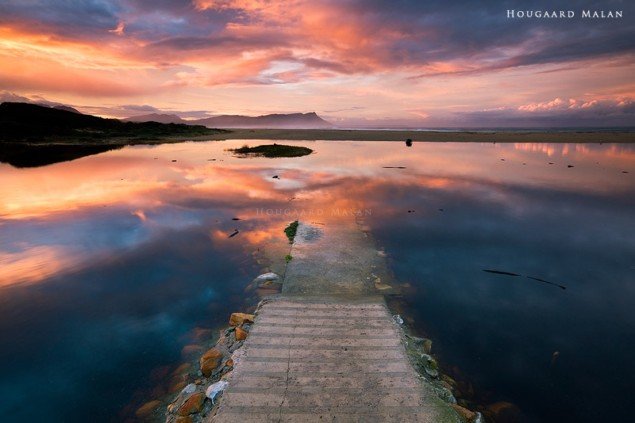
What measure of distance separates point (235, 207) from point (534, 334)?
16.1 metres

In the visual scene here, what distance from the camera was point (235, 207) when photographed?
65.3 ft

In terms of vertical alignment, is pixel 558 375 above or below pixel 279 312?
below

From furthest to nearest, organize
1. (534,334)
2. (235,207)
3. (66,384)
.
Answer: (235,207)
(534,334)
(66,384)

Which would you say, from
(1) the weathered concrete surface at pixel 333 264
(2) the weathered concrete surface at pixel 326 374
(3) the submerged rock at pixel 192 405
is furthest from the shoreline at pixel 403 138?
(3) the submerged rock at pixel 192 405

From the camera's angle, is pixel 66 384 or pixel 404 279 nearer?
pixel 66 384

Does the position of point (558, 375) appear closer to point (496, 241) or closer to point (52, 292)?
point (496, 241)

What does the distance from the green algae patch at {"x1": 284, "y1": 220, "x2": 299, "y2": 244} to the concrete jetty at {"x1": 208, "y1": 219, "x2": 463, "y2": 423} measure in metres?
3.86

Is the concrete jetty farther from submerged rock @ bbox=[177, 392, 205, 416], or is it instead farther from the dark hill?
the dark hill

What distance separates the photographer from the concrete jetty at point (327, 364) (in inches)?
217

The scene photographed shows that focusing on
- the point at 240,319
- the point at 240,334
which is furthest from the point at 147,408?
the point at 240,319

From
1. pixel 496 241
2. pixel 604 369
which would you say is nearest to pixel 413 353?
pixel 604 369

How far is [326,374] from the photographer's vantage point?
631cm

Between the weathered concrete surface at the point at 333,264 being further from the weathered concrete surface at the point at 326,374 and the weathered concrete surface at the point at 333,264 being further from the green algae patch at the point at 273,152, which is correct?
the green algae patch at the point at 273,152

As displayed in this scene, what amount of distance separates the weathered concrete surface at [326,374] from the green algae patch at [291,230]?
233 inches
